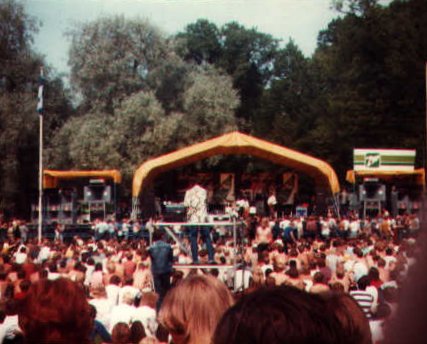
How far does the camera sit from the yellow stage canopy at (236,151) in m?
32.8

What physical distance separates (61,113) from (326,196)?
72.6ft

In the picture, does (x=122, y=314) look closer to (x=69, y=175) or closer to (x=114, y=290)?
(x=114, y=290)

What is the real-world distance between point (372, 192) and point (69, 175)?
48.7 feet

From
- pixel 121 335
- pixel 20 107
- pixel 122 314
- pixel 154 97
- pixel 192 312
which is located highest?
pixel 154 97

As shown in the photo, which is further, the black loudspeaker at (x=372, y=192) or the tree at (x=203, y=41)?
the tree at (x=203, y=41)

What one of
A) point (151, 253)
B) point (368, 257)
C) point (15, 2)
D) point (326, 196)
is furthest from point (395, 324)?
point (15, 2)

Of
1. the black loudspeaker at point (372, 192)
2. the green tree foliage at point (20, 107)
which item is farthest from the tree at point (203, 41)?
the black loudspeaker at point (372, 192)

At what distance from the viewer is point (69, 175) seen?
42.2m

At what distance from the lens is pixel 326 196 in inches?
1506

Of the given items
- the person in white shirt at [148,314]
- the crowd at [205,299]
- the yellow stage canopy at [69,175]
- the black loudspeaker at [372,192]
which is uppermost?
the yellow stage canopy at [69,175]

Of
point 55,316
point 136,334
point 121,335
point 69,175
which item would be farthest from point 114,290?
point 69,175

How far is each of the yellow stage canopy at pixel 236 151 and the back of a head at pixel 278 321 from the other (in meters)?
30.7

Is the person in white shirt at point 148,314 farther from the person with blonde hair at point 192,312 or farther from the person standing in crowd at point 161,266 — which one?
the person with blonde hair at point 192,312

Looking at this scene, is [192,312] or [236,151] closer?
[192,312]
